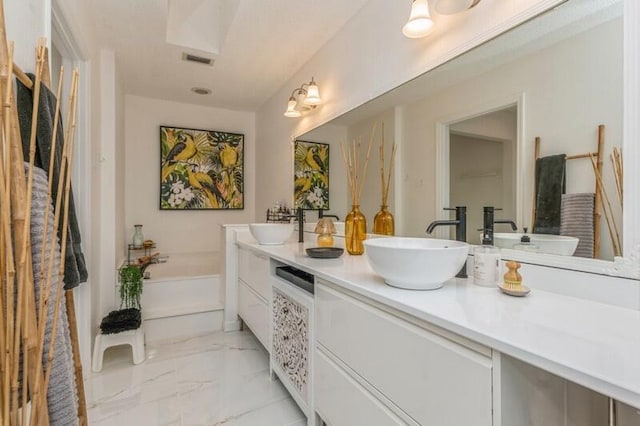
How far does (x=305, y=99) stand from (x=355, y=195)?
0.91 m

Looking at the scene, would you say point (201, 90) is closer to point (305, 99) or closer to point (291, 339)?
point (305, 99)

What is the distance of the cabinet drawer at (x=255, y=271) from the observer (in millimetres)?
1998

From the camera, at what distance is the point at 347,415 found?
3.73 feet

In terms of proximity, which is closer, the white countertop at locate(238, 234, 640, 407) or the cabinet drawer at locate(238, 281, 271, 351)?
the white countertop at locate(238, 234, 640, 407)

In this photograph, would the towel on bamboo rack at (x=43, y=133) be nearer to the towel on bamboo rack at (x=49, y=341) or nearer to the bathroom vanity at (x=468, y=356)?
the towel on bamboo rack at (x=49, y=341)

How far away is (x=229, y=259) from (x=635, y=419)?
8.19 ft

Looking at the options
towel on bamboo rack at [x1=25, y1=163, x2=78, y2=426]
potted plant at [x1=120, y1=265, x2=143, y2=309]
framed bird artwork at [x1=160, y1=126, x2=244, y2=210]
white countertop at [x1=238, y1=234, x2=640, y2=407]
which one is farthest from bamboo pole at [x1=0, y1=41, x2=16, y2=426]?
framed bird artwork at [x1=160, y1=126, x2=244, y2=210]

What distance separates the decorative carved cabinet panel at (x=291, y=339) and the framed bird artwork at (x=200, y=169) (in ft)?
7.87

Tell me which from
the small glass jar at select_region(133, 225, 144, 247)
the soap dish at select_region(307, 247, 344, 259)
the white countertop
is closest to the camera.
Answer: the white countertop

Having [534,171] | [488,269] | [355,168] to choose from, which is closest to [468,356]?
[488,269]

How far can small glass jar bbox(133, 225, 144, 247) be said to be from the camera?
11.2 feet

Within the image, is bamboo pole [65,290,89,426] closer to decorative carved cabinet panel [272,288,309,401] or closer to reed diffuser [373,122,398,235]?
decorative carved cabinet panel [272,288,309,401]

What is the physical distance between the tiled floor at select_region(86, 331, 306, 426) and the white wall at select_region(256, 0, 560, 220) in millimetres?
1531

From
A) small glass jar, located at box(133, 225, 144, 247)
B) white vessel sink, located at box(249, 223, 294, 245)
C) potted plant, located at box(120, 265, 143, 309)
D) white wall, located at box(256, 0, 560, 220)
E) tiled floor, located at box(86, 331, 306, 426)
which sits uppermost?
white wall, located at box(256, 0, 560, 220)
